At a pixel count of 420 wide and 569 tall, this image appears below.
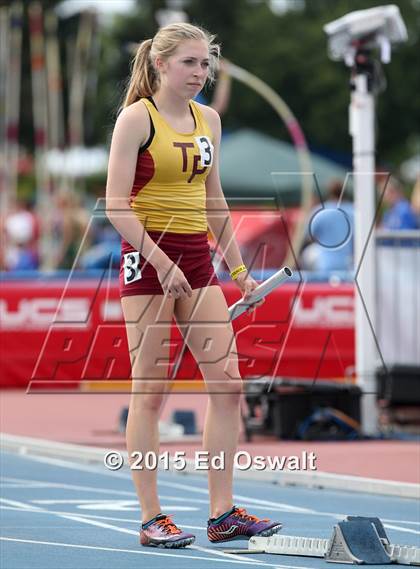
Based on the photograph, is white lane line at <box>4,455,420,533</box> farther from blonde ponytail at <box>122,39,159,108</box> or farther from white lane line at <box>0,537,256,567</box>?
blonde ponytail at <box>122,39,159,108</box>

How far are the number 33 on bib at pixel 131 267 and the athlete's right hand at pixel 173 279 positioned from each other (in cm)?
16

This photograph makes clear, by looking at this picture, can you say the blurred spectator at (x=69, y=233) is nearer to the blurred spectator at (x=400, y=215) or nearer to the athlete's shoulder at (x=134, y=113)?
the blurred spectator at (x=400, y=215)

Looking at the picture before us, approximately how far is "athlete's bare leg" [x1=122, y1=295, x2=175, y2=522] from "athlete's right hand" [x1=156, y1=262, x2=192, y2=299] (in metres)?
0.14

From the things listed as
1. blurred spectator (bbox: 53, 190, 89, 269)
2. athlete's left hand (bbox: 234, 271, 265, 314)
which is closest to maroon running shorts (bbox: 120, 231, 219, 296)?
athlete's left hand (bbox: 234, 271, 265, 314)

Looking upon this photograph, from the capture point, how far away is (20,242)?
86.3 feet

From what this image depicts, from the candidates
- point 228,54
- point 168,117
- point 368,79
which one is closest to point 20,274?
point 368,79

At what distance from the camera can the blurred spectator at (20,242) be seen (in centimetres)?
2531

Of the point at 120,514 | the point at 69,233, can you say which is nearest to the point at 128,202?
the point at 120,514

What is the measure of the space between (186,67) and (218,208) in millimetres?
742

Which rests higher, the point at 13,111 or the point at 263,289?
the point at 13,111

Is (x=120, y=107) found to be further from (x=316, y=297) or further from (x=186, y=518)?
(x=316, y=297)

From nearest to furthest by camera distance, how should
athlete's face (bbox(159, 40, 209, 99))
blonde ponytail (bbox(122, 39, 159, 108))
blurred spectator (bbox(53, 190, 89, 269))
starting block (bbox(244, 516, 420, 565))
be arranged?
starting block (bbox(244, 516, 420, 565)), athlete's face (bbox(159, 40, 209, 99)), blonde ponytail (bbox(122, 39, 159, 108)), blurred spectator (bbox(53, 190, 89, 269))

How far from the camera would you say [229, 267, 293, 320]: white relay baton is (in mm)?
7664

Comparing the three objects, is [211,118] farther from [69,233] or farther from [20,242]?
[69,233]
